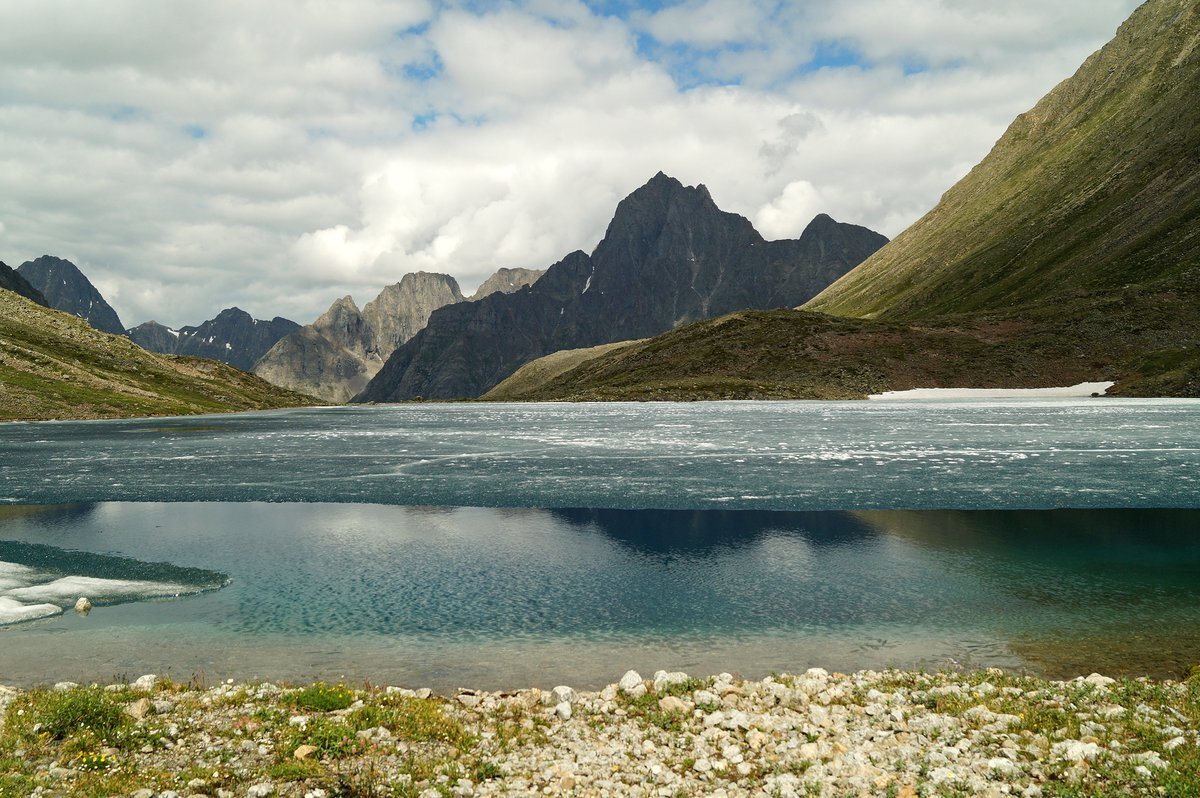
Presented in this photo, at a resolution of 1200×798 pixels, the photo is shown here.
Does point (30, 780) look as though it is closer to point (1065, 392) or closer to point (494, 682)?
point (494, 682)

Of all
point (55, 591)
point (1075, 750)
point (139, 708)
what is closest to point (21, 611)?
point (55, 591)

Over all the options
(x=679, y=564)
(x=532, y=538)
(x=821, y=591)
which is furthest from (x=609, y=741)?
(x=532, y=538)

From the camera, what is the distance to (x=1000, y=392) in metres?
184

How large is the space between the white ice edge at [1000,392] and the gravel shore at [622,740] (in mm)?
185751

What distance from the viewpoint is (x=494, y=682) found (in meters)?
19.6

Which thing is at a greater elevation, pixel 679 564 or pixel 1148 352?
pixel 1148 352

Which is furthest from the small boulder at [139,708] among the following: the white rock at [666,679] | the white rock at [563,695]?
the white rock at [666,679]

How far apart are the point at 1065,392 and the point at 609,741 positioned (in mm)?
197496

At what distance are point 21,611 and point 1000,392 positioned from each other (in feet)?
654

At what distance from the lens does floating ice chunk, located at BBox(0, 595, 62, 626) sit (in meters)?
24.8

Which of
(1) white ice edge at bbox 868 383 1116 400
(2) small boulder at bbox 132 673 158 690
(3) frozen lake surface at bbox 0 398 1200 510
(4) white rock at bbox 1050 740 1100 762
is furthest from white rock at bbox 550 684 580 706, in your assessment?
(1) white ice edge at bbox 868 383 1116 400

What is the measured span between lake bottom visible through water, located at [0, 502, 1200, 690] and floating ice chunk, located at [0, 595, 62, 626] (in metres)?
0.36

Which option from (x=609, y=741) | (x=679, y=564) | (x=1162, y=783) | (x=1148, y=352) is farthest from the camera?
(x=1148, y=352)

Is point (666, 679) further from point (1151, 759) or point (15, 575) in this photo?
point (15, 575)
